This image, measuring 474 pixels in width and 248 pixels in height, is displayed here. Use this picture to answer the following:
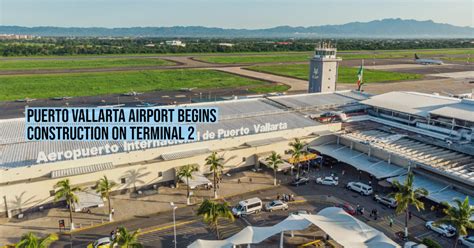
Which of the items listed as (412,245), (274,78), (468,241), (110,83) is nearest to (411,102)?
(468,241)

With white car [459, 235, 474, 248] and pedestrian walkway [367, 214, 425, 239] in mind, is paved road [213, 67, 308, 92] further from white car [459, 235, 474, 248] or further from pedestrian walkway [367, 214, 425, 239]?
white car [459, 235, 474, 248]

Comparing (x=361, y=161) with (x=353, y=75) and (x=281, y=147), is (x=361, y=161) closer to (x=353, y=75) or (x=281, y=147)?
(x=281, y=147)

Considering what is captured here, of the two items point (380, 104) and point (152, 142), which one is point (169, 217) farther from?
point (380, 104)

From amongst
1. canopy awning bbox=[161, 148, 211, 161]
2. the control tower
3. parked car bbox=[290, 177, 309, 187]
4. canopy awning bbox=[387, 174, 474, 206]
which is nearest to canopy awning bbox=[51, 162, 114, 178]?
canopy awning bbox=[161, 148, 211, 161]

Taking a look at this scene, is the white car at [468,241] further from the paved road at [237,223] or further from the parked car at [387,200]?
the parked car at [387,200]

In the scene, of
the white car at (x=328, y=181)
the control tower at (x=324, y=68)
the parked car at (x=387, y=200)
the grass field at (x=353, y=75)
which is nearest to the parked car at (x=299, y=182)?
the white car at (x=328, y=181)

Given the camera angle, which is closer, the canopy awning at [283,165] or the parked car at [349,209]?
the parked car at [349,209]

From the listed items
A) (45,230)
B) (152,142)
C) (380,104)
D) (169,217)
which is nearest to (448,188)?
→ (380,104)
